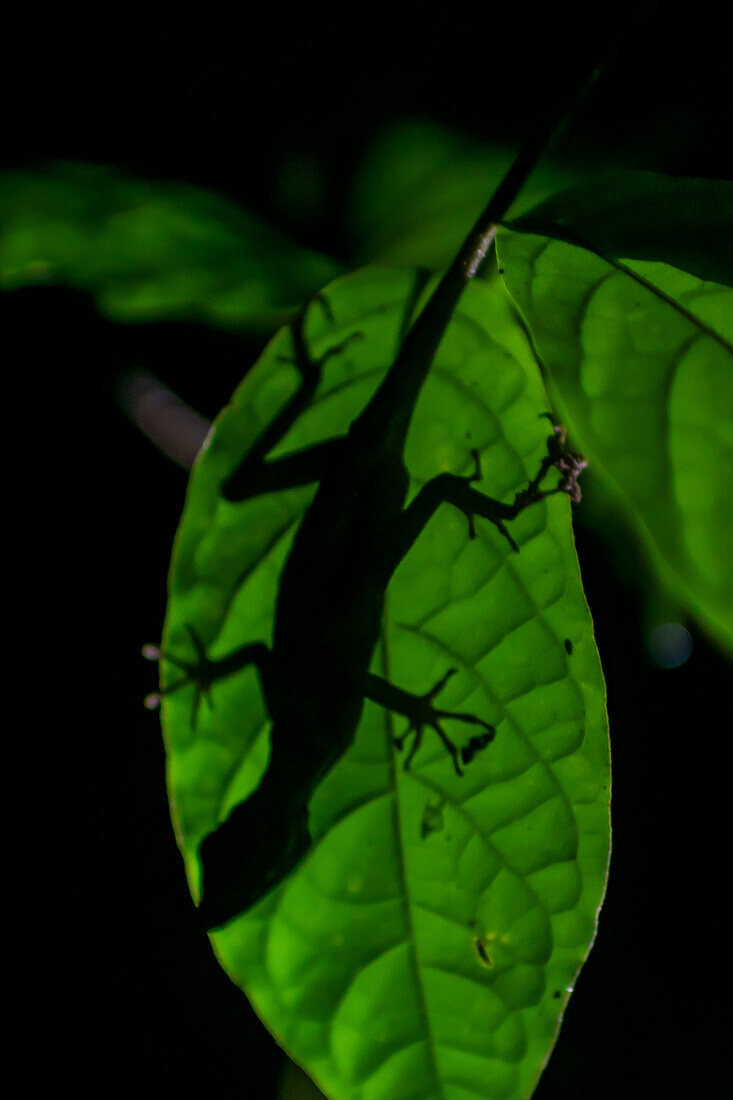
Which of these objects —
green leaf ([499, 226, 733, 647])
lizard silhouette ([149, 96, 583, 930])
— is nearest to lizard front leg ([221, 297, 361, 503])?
lizard silhouette ([149, 96, 583, 930])

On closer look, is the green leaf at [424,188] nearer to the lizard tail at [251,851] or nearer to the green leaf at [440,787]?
the green leaf at [440,787]

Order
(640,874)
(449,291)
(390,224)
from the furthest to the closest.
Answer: (640,874) < (390,224) < (449,291)

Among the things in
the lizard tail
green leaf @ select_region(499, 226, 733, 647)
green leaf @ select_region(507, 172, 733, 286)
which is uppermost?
green leaf @ select_region(507, 172, 733, 286)

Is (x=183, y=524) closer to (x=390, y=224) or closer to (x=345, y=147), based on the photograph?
(x=390, y=224)

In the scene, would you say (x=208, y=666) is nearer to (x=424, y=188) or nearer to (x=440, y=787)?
(x=440, y=787)

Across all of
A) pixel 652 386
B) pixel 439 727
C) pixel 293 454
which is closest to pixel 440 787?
pixel 439 727

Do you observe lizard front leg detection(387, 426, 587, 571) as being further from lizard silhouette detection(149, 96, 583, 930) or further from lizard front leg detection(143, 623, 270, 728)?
lizard front leg detection(143, 623, 270, 728)

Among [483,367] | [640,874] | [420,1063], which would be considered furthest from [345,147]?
[640,874]

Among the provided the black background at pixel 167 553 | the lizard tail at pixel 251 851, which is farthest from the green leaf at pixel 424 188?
the lizard tail at pixel 251 851
